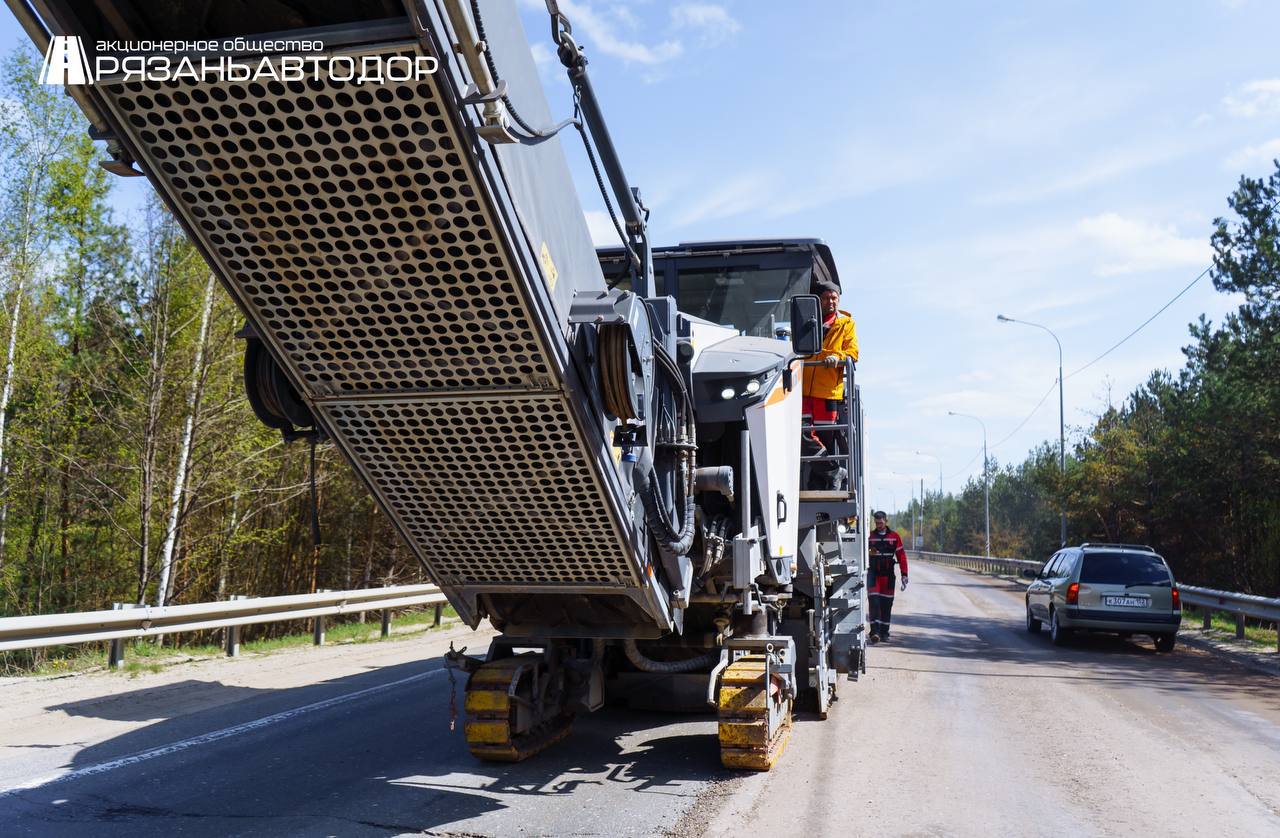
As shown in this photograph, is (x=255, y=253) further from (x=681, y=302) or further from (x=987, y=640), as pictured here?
(x=987, y=640)

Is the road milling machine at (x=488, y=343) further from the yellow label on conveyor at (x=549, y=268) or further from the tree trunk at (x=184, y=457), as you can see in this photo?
the tree trunk at (x=184, y=457)

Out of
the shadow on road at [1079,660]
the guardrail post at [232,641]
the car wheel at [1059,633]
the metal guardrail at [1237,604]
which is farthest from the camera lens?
the car wheel at [1059,633]

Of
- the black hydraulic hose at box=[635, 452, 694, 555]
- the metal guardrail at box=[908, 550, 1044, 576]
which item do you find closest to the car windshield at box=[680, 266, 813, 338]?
the black hydraulic hose at box=[635, 452, 694, 555]

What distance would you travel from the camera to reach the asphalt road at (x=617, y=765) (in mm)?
5406

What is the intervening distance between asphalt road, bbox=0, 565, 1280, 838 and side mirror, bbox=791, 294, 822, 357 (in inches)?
106

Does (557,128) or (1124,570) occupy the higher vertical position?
(557,128)

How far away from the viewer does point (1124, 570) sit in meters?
14.8

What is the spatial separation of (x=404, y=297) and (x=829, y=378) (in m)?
4.66

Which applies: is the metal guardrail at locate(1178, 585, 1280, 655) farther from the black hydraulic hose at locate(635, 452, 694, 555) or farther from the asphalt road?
the black hydraulic hose at locate(635, 452, 694, 555)

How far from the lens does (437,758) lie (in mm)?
6852

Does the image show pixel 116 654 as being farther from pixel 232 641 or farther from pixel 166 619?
pixel 232 641

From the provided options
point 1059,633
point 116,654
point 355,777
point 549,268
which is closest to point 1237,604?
point 1059,633

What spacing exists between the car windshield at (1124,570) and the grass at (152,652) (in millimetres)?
10098

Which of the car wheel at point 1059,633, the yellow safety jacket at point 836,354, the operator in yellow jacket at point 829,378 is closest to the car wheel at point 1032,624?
the car wheel at point 1059,633
